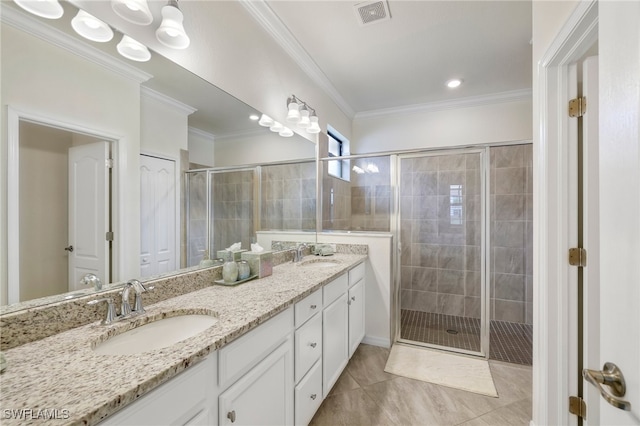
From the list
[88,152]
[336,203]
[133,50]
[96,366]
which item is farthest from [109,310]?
[336,203]

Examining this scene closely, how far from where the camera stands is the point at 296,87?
252cm

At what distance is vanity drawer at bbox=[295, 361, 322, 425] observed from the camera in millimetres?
1364

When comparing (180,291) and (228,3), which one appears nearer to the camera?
(180,291)

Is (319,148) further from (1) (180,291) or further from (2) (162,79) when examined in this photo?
(1) (180,291)

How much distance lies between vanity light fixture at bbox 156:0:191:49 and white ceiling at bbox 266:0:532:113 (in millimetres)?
883

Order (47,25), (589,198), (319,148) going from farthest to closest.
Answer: (319,148) → (589,198) → (47,25)

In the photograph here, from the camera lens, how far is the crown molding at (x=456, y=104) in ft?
10.4

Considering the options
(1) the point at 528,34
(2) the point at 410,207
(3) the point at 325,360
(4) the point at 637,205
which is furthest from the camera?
(2) the point at 410,207

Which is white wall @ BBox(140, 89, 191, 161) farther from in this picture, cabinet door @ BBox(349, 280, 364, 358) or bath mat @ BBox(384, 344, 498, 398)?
bath mat @ BBox(384, 344, 498, 398)

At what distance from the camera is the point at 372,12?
197 centimetres

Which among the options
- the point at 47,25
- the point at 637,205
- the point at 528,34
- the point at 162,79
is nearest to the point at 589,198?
the point at 637,205

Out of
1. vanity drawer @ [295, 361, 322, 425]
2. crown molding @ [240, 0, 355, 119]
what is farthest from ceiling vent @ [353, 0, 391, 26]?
vanity drawer @ [295, 361, 322, 425]

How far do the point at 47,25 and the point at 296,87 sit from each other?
72.0 inches

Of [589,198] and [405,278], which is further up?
[589,198]
